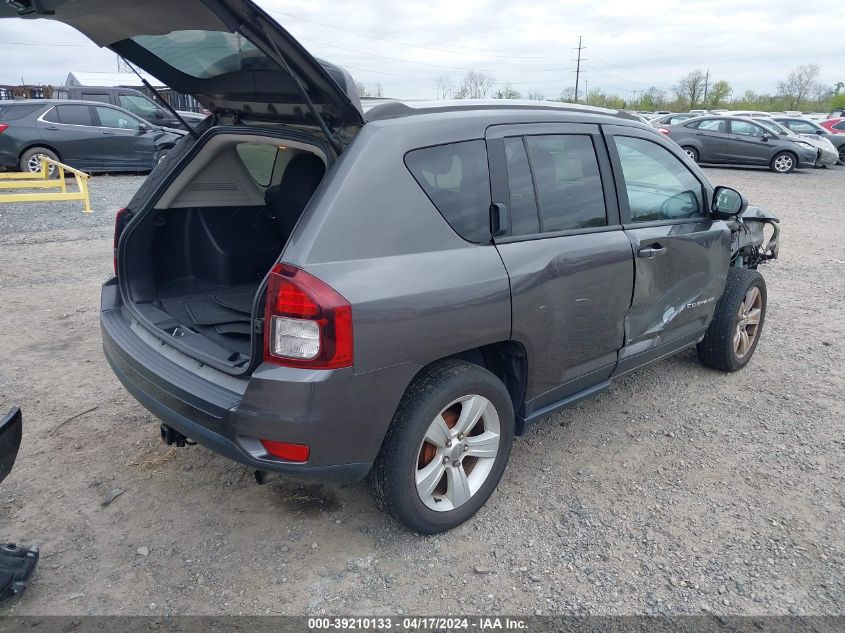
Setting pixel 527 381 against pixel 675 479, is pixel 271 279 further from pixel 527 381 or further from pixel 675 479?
pixel 675 479

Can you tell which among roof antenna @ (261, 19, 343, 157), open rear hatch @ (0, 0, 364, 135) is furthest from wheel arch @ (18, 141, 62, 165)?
roof antenna @ (261, 19, 343, 157)

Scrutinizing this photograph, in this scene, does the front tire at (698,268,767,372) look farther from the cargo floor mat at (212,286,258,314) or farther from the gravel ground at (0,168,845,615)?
the cargo floor mat at (212,286,258,314)

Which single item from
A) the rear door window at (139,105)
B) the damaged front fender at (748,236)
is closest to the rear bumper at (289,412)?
the damaged front fender at (748,236)

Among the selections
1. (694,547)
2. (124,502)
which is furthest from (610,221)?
(124,502)

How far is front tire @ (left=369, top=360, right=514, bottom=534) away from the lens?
2.60 meters

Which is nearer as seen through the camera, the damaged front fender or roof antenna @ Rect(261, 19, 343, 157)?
roof antenna @ Rect(261, 19, 343, 157)

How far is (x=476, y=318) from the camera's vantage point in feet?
8.73

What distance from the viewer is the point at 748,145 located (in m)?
18.2

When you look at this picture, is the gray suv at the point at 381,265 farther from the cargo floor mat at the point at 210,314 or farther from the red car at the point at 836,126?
the red car at the point at 836,126

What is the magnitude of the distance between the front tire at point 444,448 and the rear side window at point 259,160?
1713mm

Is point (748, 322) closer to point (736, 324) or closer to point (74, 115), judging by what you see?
point (736, 324)

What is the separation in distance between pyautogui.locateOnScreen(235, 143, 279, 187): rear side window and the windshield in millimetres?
534

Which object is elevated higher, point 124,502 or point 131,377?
point 131,377

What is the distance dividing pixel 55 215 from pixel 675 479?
992 centimetres
